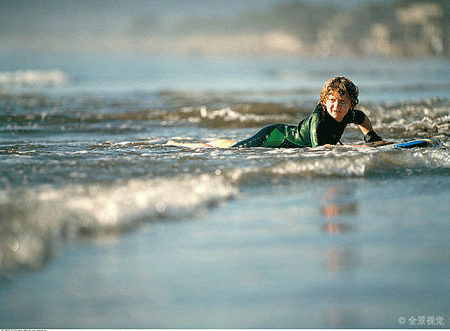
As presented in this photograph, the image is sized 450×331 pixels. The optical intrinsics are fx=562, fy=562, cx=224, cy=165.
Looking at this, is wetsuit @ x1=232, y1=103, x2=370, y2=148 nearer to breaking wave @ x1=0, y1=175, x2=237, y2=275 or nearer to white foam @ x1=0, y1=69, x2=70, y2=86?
breaking wave @ x1=0, y1=175, x2=237, y2=275

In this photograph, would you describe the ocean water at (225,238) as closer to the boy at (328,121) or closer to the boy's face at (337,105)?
the boy at (328,121)

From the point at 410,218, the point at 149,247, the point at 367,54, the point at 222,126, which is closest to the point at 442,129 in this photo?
the point at 222,126

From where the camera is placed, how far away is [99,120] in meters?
10.5

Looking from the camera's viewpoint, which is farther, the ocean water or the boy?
→ the boy

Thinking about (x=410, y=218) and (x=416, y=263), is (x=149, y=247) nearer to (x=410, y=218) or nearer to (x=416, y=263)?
(x=416, y=263)

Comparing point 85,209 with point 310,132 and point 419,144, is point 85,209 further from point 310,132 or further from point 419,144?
point 419,144

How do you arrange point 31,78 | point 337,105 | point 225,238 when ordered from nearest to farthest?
point 225,238 → point 337,105 → point 31,78

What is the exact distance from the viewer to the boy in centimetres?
557

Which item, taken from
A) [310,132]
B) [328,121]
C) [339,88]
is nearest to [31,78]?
[310,132]

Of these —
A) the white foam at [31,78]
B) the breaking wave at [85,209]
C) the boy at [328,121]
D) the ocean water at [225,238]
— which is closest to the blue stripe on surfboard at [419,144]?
the ocean water at [225,238]

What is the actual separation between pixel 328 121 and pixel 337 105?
23cm

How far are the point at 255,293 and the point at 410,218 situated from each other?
1562 mm

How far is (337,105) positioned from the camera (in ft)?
18.2

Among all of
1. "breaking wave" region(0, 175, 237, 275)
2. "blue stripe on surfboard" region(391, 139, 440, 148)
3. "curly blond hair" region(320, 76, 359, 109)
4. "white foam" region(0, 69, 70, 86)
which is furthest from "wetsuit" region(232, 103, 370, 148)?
"white foam" region(0, 69, 70, 86)
